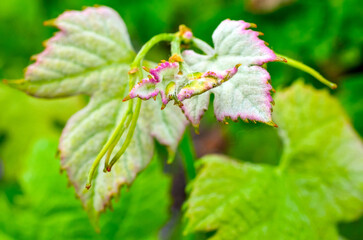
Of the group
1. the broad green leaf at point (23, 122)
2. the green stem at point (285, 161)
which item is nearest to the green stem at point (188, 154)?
the green stem at point (285, 161)

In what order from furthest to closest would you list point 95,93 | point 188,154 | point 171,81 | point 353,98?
point 353,98 → point 188,154 → point 95,93 → point 171,81

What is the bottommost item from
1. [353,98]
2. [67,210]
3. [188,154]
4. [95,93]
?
[353,98]

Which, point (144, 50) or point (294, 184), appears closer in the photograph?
point (144, 50)

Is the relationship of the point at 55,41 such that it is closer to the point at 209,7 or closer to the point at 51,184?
the point at 51,184

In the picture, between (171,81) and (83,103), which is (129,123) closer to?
(171,81)

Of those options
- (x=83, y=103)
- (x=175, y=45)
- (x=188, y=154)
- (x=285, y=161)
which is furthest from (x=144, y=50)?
(x=83, y=103)

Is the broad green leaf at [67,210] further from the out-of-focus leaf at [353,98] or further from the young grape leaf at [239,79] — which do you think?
the out-of-focus leaf at [353,98]

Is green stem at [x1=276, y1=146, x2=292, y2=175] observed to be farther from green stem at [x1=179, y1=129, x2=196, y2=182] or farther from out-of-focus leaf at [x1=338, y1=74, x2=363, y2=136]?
out-of-focus leaf at [x1=338, y1=74, x2=363, y2=136]

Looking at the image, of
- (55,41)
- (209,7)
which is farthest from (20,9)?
(55,41)
